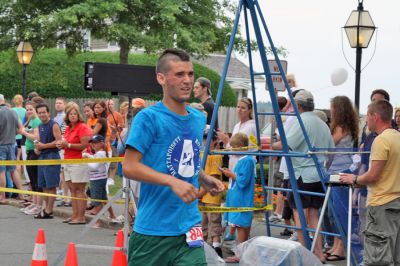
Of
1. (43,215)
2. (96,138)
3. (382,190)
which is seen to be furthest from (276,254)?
(43,215)

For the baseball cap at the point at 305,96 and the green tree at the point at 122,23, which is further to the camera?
the green tree at the point at 122,23

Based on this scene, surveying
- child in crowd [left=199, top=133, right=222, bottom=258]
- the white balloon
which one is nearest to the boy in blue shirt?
child in crowd [left=199, top=133, right=222, bottom=258]

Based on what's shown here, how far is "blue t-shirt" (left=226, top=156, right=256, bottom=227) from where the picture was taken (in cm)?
1055

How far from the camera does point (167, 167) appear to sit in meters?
5.49

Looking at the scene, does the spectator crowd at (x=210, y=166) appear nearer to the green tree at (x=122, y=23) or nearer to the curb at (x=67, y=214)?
the curb at (x=67, y=214)

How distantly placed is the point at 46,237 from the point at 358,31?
777 cm

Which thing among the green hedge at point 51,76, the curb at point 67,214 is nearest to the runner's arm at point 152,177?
the curb at point 67,214

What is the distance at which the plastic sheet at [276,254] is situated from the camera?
7.86 metres

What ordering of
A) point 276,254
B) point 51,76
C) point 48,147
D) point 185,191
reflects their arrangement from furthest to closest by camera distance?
point 51,76 → point 48,147 → point 276,254 → point 185,191

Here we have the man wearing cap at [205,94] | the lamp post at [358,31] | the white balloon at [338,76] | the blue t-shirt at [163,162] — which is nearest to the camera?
the blue t-shirt at [163,162]

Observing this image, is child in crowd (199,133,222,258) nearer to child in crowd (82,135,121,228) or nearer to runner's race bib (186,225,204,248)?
child in crowd (82,135,121,228)

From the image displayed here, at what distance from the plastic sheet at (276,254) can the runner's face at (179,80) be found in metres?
2.73

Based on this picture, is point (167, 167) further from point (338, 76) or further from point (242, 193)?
point (338, 76)

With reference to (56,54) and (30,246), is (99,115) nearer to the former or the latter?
(30,246)
